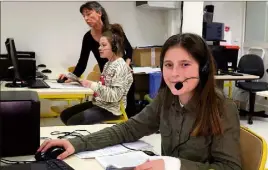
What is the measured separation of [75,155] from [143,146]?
275 mm

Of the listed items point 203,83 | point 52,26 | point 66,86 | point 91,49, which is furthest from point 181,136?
point 52,26

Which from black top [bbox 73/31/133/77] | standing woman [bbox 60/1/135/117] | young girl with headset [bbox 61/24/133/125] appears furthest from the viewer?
black top [bbox 73/31/133/77]

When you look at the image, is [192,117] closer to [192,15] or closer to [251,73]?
[192,15]

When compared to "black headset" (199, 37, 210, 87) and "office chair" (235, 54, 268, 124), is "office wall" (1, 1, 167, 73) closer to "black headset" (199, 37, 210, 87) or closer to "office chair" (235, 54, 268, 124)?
"office chair" (235, 54, 268, 124)

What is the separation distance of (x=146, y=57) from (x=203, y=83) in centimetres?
385

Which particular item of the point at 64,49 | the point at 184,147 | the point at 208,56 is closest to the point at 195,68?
the point at 208,56

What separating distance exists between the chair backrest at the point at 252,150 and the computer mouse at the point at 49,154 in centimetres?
65

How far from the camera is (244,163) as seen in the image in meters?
1.16

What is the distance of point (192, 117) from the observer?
1.22 m

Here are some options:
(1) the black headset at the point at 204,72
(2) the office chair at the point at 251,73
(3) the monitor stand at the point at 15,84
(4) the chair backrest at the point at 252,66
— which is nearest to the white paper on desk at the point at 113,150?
(1) the black headset at the point at 204,72

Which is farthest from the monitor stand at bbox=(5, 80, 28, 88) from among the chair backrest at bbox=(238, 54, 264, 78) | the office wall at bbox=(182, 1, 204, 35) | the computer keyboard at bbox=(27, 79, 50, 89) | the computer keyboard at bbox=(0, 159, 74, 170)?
the chair backrest at bbox=(238, 54, 264, 78)

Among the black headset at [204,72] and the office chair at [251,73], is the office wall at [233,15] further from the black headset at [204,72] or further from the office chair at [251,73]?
the black headset at [204,72]

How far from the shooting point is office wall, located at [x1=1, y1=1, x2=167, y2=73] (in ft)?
15.0

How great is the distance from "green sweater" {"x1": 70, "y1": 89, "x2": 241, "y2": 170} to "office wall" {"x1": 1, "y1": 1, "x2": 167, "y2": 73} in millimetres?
3569
